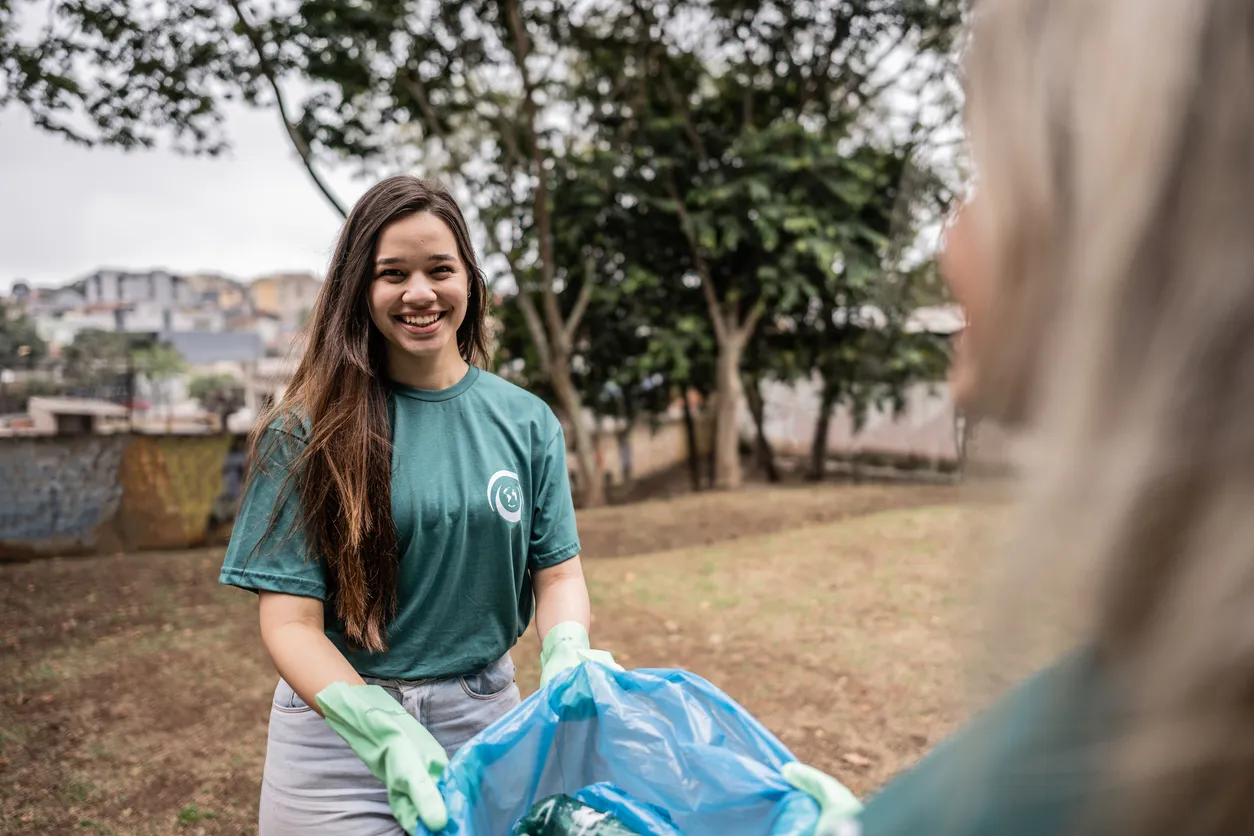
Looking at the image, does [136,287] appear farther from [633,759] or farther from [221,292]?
[633,759]

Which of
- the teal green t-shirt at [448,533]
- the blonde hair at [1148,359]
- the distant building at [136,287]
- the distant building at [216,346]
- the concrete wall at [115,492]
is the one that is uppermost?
the distant building at [136,287]

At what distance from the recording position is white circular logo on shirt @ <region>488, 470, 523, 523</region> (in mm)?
1757

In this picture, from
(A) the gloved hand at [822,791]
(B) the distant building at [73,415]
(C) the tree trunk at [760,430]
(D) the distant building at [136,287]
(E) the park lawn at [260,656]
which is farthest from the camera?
(D) the distant building at [136,287]

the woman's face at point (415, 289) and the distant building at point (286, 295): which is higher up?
the distant building at point (286, 295)

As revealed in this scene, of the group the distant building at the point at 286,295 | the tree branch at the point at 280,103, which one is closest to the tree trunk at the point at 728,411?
the tree branch at the point at 280,103

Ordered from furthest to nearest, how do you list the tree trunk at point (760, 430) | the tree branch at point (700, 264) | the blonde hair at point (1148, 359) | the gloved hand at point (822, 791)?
the tree trunk at point (760, 430), the tree branch at point (700, 264), the gloved hand at point (822, 791), the blonde hair at point (1148, 359)

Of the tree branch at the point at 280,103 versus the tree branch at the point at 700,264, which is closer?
the tree branch at the point at 280,103

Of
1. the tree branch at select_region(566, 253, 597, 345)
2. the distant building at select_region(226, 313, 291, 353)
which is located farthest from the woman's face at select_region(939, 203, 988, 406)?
the distant building at select_region(226, 313, 291, 353)

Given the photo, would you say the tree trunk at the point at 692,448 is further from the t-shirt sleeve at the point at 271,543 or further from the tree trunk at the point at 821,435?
the t-shirt sleeve at the point at 271,543

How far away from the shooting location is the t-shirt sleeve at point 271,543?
1.57m

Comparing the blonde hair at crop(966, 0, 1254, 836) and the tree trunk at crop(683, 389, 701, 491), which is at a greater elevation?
the blonde hair at crop(966, 0, 1254, 836)

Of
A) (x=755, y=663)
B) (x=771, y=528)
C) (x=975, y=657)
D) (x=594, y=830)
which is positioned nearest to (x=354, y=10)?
(x=771, y=528)

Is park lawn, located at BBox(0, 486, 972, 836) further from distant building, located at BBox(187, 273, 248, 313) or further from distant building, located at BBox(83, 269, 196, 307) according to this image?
distant building, located at BBox(187, 273, 248, 313)

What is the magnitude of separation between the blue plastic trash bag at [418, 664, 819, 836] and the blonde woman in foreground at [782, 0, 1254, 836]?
0.92 metres
